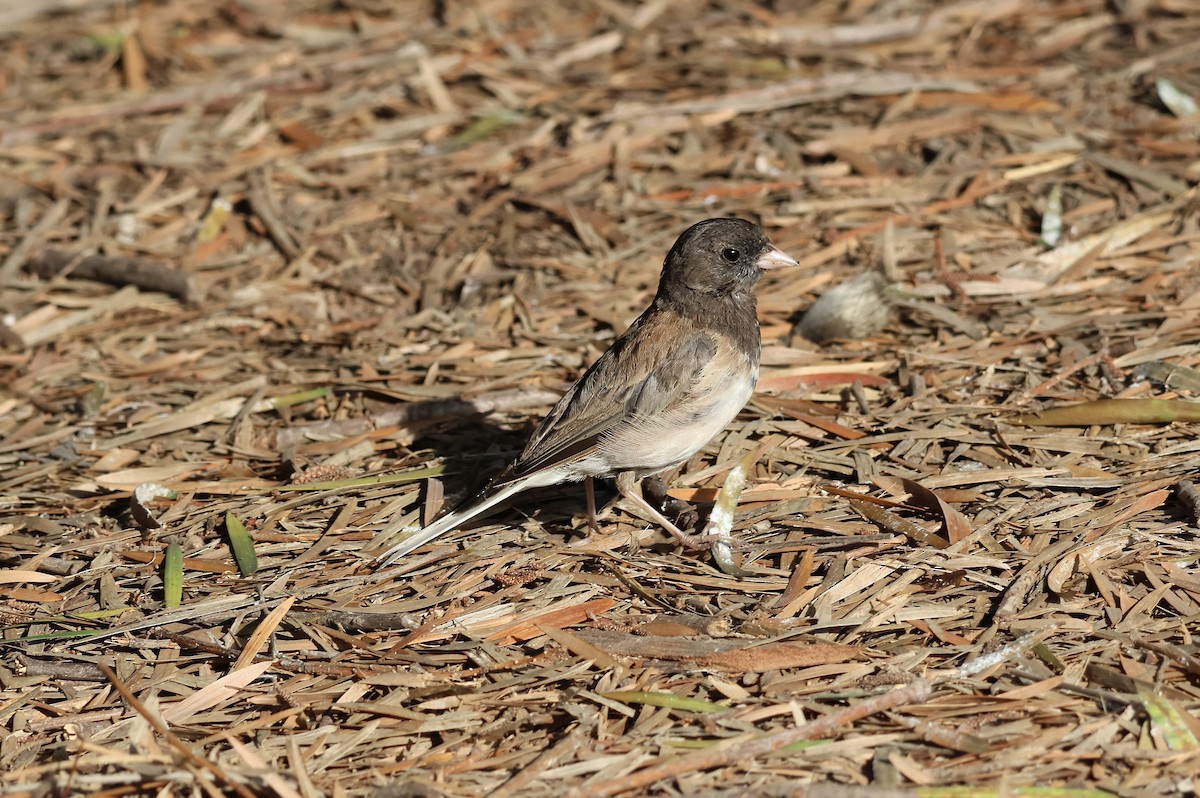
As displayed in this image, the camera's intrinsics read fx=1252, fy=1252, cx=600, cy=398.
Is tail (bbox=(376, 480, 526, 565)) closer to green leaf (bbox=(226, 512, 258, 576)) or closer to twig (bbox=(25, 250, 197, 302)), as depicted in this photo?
green leaf (bbox=(226, 512, 258, 576))

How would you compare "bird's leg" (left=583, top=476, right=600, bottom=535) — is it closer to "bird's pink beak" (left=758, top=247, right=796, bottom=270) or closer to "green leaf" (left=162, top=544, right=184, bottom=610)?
"bird's pink beak" (left=758, top=247, right=796, bottom=270)

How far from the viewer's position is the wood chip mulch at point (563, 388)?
326 cm

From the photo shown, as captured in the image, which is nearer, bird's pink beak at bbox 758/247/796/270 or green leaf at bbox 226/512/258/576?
green leaf at bbox 226/512/258/576

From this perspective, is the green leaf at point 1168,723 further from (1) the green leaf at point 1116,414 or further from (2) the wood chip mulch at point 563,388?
(1) the green leaf at point 1116,414

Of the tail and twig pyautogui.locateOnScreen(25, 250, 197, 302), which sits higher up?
twig pyautogui.locateOnScreen(25, 250, 197, 302)

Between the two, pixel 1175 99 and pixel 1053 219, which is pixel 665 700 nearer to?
pixel 1053 219

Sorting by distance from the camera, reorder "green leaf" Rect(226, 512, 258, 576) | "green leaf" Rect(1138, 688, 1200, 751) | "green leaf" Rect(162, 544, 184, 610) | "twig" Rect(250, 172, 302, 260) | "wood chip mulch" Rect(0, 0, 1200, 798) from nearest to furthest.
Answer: "green leaf" Rect(1138, 688, 1200, 751)
"wood chip mulch" Rect(0, 0, 1200, 798)
"green leaf" Rect(162, 544, 184, 610)
"green leaf" Rect(226, 512, 258, 576)
"twig" Rect(250, 172, 302, 260)

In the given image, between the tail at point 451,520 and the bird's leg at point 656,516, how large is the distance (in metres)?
0.38

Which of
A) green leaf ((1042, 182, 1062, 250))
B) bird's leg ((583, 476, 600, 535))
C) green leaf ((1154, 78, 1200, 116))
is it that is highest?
green leaf ((1154, 78, 1200, 116))

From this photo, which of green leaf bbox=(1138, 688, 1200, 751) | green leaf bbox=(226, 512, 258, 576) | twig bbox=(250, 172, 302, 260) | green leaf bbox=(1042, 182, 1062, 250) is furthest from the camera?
twig bbox=(250, 172, 302, 260)

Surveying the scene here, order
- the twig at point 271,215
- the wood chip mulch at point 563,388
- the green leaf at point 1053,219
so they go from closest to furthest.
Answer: the wood chip mulch at point 563,388 < the green leaf at point 1053,219 < the twig at point 271,215

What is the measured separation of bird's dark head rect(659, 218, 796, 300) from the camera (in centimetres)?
432

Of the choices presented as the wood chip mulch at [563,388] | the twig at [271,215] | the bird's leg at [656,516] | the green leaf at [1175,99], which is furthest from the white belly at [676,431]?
the green leaf at [1175,99]

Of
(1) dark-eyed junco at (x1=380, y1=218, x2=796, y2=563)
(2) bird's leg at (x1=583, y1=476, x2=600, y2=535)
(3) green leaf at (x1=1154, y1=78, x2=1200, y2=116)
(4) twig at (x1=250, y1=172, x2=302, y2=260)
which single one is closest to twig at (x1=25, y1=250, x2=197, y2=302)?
(4) twig at (x1=250, y1=172, x2=302, y2=260)
